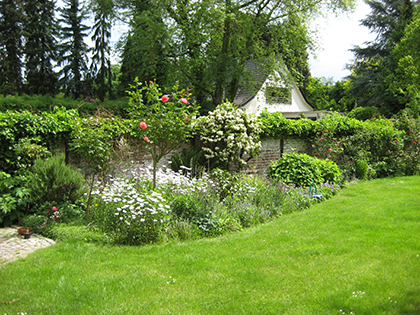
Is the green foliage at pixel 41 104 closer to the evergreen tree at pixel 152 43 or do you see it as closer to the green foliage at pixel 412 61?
the evergreen tree at pixel 152 43

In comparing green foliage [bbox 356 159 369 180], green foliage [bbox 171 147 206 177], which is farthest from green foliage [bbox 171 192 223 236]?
green foliage [bbox 356 159 369 180]

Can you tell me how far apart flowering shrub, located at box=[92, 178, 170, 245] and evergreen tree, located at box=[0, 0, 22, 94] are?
789 inches

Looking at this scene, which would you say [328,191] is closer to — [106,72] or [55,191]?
[55,191]

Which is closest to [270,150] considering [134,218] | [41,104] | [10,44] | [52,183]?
[134,218]

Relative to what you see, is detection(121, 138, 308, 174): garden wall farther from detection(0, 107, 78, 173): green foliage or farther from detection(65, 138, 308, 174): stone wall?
detection(0, 107, 78, 173): green foliage

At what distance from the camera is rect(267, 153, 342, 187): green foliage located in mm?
8836

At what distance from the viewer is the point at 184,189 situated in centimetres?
646

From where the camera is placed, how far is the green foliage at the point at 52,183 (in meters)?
6.23

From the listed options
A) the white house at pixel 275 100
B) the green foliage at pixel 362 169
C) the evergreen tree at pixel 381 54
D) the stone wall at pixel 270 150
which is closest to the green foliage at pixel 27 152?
the white house at pixel 275 100

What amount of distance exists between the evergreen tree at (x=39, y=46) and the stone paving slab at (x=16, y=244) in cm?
1975

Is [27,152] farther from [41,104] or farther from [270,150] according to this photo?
[270,150]

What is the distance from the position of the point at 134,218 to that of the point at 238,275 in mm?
2020

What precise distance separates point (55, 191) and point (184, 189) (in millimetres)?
2581

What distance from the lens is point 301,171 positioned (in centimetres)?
895
